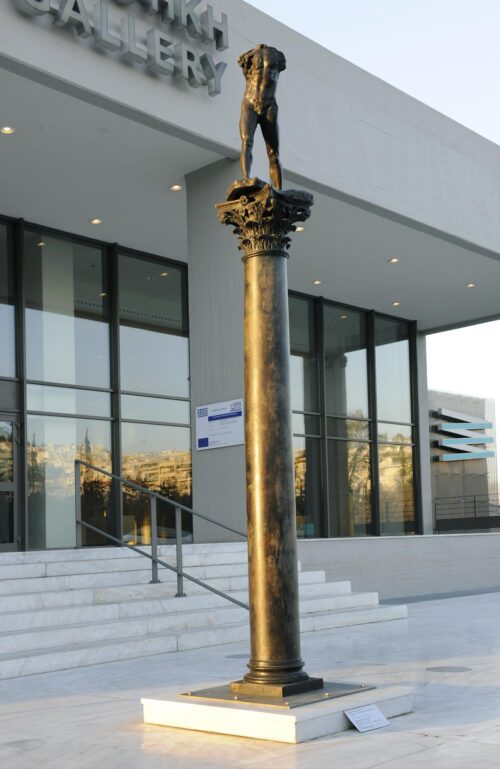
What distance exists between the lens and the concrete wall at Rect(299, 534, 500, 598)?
48.3 feet

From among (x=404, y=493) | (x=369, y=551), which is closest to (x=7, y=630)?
(x=369, y=551)

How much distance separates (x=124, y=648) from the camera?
874 cm

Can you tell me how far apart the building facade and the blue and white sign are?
0.13m

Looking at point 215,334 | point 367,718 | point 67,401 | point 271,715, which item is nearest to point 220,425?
point 215,334

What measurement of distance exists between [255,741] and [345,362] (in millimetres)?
17002

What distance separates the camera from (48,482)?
14.9m

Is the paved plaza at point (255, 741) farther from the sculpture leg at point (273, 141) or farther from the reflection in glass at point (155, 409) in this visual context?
the reflection in glass at point (155, 409)

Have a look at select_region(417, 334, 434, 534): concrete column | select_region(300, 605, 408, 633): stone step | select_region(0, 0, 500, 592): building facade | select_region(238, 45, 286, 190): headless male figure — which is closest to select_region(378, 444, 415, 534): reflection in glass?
select_region(417, 334, 434, 534): concrete column

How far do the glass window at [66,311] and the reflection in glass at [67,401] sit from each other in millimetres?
158

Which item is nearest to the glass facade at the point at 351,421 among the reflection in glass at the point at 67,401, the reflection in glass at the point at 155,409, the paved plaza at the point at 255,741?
the reflection in glass at the point at 155,409

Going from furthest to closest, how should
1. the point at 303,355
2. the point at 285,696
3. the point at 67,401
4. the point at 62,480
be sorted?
the point at 303,355 → the point at 67,401 → the point at 62,480 → the point at 285,696

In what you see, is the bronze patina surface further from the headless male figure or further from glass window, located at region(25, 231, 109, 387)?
glass window, located at region(25, 231, 109, 387)

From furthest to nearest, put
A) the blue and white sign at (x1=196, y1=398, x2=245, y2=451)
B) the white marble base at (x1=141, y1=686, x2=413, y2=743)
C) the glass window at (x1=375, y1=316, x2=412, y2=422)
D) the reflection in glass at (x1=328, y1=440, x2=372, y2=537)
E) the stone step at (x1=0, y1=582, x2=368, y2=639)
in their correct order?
the glass window at (x1=375, y1=316, x2=412, y2=422) → the reflection in glass at (x1=328, y1=440, x2=372, y2=537) → the blue and white sign at (x1=196, y1=398, x2=245, y2=451) → the stone step at (x1=0, y1=582, x2=368, y2=639) → the white marble base at (x1=141, y1=686, x2=413, y2=743)

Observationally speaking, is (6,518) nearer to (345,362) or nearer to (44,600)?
(44,600)
